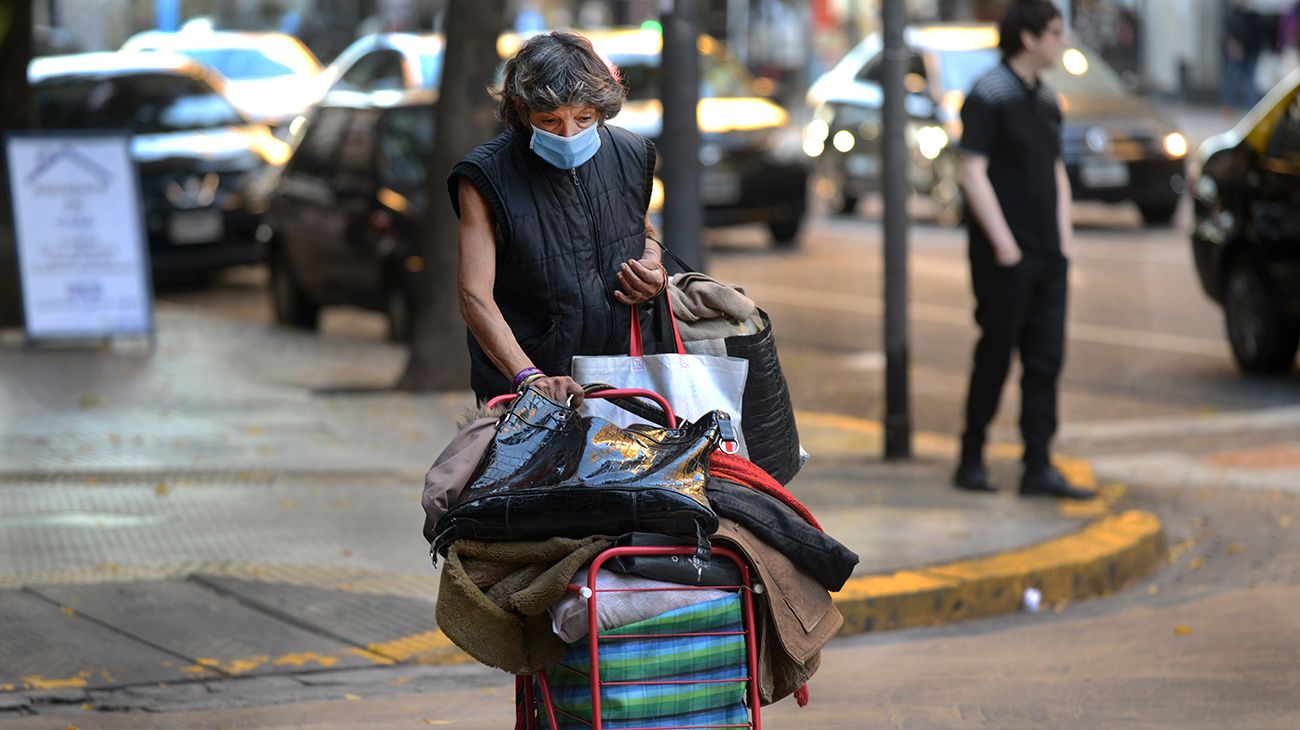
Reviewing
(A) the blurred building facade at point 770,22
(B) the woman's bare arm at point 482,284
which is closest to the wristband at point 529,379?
(B) the woman's bare arm at point 482,284

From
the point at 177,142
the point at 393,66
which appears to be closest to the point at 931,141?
the point at 393,66

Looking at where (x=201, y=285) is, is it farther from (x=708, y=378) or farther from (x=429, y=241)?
(x=708, y=378)

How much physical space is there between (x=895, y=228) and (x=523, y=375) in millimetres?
4942

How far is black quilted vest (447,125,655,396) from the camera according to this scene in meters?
4.21

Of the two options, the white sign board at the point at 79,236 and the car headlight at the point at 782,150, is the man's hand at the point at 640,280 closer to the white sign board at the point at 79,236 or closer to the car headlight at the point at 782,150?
the white sign board at the point at 79,236

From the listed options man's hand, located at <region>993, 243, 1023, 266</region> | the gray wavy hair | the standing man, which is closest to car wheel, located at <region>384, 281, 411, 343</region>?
the standing man

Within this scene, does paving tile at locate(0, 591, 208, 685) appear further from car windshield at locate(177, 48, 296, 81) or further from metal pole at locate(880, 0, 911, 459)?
car windshield at locate(177, 48, 296, 81)

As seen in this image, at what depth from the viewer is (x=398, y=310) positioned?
13.0 metres

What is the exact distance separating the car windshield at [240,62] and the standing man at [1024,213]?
18808mm

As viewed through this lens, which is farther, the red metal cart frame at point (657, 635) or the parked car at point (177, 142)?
the parked car at point (177, 142)

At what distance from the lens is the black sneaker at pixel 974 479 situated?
26.9 ft

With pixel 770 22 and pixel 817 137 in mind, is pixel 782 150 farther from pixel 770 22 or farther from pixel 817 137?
pixel 770 22

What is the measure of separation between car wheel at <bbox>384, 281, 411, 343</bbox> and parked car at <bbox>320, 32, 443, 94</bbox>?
21.6 feet

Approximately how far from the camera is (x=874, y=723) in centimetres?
542
